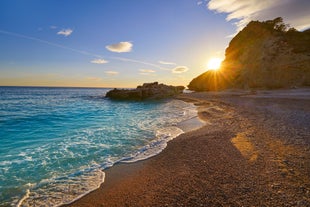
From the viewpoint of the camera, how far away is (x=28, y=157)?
686cm

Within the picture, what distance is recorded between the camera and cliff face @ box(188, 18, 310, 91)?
130 feet

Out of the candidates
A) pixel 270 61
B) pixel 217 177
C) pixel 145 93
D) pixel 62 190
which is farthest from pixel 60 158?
pixel 270 61

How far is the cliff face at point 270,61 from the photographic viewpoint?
39.7m

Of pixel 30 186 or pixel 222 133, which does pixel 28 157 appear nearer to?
pixel 30 186

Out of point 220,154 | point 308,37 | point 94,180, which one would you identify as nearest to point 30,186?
point 94,180

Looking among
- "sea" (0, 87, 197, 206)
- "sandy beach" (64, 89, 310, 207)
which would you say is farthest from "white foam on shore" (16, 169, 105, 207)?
"sandy beach" (64, 89, 310, 207)

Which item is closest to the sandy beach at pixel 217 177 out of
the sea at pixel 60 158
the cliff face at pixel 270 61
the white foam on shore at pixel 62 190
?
the white foam on shore at pixel 62 190

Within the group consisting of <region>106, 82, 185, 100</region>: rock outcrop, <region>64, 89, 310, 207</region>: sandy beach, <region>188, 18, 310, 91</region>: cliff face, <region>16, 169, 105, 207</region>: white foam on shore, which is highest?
<region>188, 18, 310, 91</region>: cliff face

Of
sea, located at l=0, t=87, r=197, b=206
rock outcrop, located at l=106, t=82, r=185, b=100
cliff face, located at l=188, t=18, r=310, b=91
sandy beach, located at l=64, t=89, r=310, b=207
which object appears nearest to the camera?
sandy beach, located at l=64, t=89, r=310, b=207

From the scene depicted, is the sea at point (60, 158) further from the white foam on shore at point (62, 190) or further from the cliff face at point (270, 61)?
the cliff face at point (270, 61)

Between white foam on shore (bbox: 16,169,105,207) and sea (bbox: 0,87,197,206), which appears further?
sea (bbox: 0,87,197,206)

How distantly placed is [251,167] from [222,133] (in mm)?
4134

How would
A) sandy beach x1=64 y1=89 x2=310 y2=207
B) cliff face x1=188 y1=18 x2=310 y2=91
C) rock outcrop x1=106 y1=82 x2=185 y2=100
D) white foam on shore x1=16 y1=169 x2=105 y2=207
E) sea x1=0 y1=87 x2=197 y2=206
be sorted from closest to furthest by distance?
sandy beach x1=64 y1=89 x2=310 y2=207 < white foam on shore x1=16 y1=169 x2=105 y2=207 < sea x1=0 y1=87 x2=197 y2=206 < cliff face x1=188 y1=18 x2=310 y2=91 < rock outcrop x1=106 y1=82 x2=185 y2=100

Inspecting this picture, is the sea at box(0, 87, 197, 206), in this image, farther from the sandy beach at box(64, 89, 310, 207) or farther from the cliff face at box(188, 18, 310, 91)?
the cliff face at box(188, 18, 310, 91)
